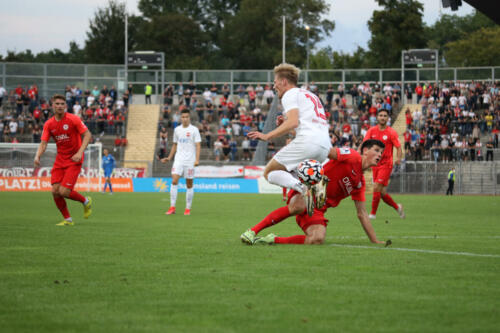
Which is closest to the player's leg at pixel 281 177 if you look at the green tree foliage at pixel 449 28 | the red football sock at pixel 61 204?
the red football sock at pixel 61 204

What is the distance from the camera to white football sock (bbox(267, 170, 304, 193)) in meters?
8.56

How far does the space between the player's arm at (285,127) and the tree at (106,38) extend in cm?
7748

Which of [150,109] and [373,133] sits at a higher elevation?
[150,109]

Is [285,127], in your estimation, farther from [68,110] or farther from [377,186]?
[68,110]

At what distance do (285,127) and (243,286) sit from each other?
122 inches

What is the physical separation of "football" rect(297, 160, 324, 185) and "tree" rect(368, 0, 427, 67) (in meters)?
68.6

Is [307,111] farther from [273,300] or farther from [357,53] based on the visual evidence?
[357,53]

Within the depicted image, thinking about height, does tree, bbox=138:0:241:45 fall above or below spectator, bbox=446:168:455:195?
above

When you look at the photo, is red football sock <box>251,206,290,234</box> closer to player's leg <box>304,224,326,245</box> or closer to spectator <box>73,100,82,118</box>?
player's leg <box>304,224,326,245</box>

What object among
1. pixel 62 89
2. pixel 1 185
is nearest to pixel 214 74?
pixel 62 89

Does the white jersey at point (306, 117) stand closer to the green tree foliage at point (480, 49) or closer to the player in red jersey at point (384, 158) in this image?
the player in red jersey at point (384, 158)

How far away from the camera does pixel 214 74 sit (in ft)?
178

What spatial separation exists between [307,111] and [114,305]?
447 centimetres

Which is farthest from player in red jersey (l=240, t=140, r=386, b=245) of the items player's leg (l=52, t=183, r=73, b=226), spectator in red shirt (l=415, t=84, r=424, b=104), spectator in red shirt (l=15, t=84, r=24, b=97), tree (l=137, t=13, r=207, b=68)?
tree (l=137, t=13, r=207, b=68)
